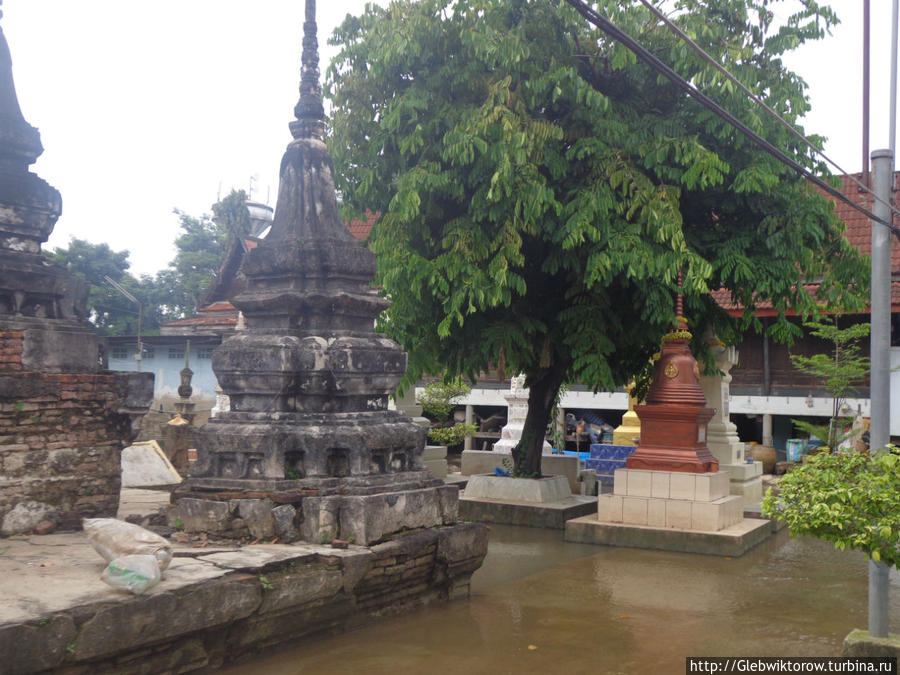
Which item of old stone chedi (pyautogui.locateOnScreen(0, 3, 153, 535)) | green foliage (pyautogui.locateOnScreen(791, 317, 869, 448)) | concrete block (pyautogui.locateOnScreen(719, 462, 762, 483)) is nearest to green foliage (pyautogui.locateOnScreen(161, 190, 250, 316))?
green foliage (pyautogui.locateOnScreen(791, 317, 869, 448))

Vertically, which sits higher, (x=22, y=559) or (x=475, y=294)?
(x=475, y=294)

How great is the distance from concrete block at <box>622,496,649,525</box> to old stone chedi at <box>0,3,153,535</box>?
5368 mm

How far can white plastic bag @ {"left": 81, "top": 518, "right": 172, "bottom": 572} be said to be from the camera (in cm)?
479

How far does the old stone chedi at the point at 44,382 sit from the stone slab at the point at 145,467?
3241 mm

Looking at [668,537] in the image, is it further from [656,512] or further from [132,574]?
[132,574]

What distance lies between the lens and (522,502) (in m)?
11.2

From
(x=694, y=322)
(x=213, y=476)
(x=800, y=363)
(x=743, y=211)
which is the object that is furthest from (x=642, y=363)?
(x=800, y=363)

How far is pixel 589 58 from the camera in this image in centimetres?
1009

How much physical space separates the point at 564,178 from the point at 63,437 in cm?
591

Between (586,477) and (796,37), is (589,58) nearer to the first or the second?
(796,37)

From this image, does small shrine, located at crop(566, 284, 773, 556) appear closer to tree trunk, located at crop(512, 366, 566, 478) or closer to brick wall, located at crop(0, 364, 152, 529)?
tree trunk, located at crop(512, 366, 566, 478)

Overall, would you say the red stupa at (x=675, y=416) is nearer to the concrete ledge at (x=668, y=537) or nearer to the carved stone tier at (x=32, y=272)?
the concrete ledge at (x=668, y=537)

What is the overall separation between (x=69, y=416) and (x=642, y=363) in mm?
7340

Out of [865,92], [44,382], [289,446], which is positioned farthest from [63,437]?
[865,92]
